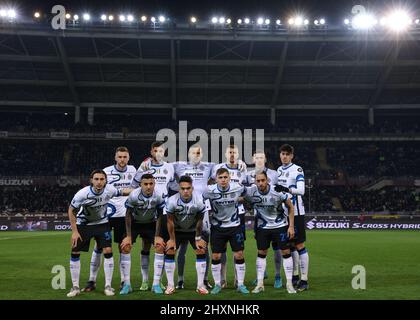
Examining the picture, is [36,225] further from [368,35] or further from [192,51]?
[368,35]

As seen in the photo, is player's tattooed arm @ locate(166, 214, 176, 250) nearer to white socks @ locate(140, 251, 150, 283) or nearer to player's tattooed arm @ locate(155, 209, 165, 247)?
player's tattooed arm @ locate(155, 209, 165, 247)

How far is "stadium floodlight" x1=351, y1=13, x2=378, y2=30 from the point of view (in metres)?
34.9

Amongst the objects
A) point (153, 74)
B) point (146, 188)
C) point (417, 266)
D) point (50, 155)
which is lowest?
point (417, 266)

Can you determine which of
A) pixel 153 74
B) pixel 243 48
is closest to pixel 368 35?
pixel 243 48

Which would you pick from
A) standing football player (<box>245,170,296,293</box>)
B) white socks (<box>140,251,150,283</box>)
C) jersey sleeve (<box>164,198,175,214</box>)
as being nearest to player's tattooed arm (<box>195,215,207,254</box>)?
jersey sleeve (<box>164,198,175,214</box>)

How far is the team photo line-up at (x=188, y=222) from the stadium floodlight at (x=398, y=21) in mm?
29519

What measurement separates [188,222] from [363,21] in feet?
102

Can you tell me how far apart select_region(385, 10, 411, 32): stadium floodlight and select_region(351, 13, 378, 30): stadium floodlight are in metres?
1.24

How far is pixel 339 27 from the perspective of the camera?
120 ft

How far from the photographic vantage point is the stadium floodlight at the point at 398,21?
1346 inches

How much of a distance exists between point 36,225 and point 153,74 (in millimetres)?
15312

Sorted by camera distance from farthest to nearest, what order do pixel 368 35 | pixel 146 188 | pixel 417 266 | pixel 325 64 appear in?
pixel 325 64 → pixel 368 35 → pixel 417 266 → pixel 146 188

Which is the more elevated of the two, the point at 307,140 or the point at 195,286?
the point at 307,140
